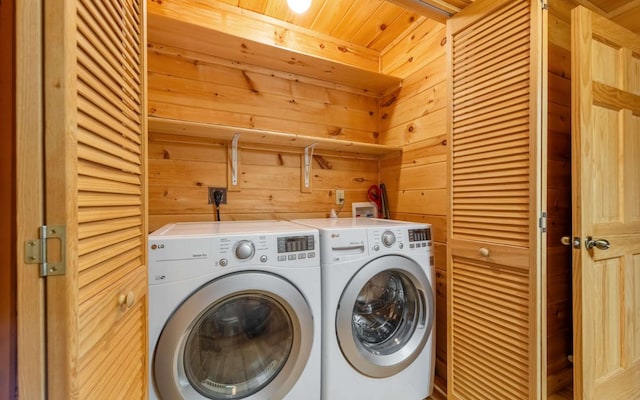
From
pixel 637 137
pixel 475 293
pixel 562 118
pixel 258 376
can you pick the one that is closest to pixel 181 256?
pixel 258 376

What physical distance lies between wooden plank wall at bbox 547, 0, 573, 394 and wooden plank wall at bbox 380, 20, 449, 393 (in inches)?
19.2

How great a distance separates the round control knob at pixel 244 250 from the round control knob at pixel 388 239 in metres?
0.61

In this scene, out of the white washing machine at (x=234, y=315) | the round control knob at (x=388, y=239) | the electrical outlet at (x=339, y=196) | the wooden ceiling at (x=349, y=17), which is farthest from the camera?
the electrical outlet at (x=339, y=196)

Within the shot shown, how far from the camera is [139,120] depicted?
2.70 ft

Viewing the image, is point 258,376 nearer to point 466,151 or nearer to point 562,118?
point 466,151

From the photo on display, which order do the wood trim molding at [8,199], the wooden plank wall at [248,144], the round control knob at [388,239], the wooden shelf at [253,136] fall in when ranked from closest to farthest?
the wood trim molding at [8,199] → the round control knob at [388,239] → the wooden shelf at [253,136] → the wooden plank wall at [248,144]

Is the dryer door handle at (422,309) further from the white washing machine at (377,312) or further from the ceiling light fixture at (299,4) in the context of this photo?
the ceiling light fixture at (299,4)

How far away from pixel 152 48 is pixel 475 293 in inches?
83.5

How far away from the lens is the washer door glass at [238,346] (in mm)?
1006

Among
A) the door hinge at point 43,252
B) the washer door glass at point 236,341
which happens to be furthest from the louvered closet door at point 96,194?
the washer door glass at point 236,341

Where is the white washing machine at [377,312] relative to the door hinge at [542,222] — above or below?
below

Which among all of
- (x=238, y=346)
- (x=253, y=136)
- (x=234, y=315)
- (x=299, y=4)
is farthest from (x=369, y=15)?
(x=238, y=346)

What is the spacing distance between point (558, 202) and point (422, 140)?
2.56ft

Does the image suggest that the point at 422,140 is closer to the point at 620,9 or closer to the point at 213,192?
the point at 620,9
